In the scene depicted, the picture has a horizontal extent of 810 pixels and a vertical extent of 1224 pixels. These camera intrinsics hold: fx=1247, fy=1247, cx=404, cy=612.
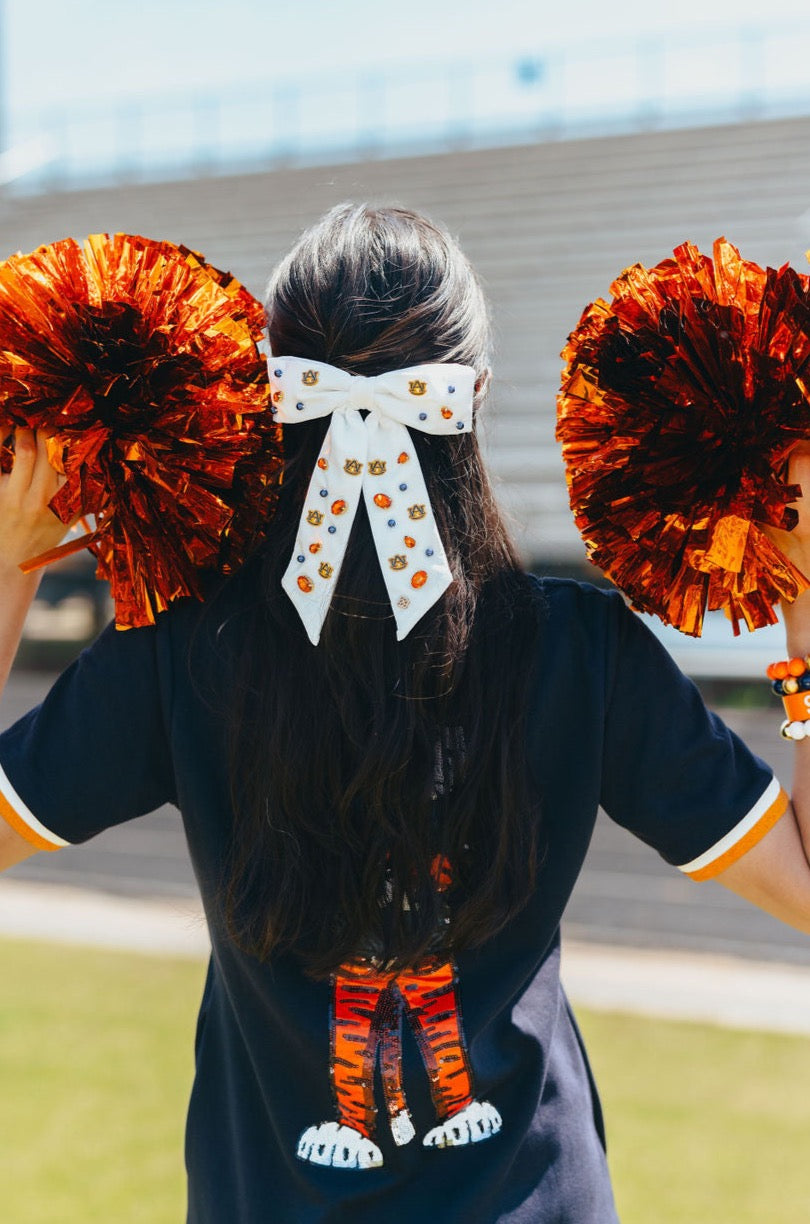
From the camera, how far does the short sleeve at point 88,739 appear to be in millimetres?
1184

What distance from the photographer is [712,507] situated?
3.95 feet

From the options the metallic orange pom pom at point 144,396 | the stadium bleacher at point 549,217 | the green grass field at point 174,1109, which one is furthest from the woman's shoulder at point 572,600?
the stadium bleacher at point 549,217

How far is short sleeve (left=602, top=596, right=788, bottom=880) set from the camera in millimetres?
1171

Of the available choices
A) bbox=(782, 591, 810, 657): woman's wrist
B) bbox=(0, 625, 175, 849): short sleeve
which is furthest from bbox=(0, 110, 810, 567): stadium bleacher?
bbox=(0, 625, 175, 849): short sleeve

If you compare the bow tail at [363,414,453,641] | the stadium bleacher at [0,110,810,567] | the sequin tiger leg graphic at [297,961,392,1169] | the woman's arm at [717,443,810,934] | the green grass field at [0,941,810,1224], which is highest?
the stadium bleacher at [0,110,810,567]

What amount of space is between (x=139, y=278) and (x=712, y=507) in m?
0.59

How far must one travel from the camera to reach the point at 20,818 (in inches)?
47.3

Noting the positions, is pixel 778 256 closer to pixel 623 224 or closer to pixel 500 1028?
pixel 623 224

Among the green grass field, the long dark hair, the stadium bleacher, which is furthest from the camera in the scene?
the stadium bleacher

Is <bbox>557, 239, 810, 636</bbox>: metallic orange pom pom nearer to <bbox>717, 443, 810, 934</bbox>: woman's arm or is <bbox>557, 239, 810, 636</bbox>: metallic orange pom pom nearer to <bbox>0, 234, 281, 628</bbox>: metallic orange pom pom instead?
<bbox>717, 443, 810, 934</bbox>: woman's arm

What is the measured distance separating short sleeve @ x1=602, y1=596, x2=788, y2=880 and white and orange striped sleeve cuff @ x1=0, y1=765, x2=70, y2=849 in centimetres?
54

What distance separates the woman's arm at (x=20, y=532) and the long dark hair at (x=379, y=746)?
0.77ft

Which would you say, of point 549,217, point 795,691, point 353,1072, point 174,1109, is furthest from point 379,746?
point 549,217

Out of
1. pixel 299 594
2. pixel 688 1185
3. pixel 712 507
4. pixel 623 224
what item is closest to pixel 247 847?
pixel 299 594
